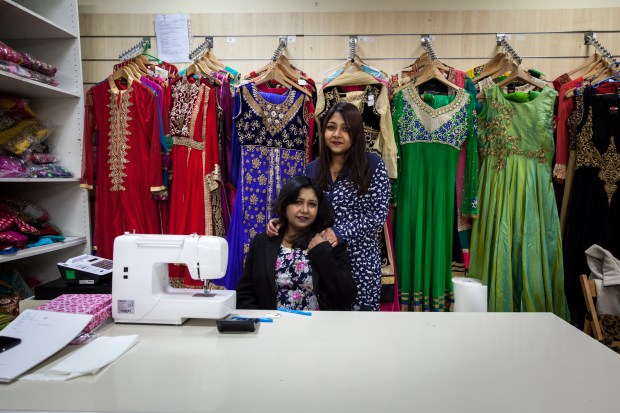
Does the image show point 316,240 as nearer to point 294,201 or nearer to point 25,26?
point 294,201

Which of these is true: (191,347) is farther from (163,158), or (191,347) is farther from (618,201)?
(618,201)

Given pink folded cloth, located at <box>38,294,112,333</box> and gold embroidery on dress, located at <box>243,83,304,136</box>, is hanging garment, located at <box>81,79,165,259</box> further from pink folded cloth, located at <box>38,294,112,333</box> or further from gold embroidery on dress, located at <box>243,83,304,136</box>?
pink folded cloth, located at <box>38,294,112,333</box>

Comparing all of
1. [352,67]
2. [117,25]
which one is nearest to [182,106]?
[117,25]

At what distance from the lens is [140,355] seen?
108 centimetres

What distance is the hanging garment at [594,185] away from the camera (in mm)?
2438

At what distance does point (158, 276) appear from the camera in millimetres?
1358

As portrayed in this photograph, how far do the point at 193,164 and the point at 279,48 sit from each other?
981 mm

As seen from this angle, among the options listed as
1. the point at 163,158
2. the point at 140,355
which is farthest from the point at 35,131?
the point at 140,355

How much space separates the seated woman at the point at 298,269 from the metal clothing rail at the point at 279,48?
1299mm

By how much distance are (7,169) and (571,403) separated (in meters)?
2.67

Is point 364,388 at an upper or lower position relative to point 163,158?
lower

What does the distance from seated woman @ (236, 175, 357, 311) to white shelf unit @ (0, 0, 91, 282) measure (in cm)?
148

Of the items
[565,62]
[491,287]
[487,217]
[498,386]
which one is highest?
[565,62]

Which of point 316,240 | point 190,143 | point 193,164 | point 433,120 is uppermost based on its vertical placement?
point 433,120
